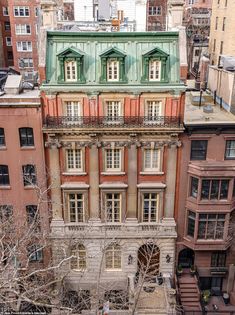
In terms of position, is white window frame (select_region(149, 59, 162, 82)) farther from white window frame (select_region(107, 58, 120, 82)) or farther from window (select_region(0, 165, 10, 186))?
window (select_region(0, 165, 10, 186))

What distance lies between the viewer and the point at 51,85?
2880 cm

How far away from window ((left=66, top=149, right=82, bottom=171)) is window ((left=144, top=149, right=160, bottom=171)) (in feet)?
18.8

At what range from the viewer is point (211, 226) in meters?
33.4

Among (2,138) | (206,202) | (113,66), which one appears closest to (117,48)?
(113,66)

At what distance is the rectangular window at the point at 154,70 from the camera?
1143 inches

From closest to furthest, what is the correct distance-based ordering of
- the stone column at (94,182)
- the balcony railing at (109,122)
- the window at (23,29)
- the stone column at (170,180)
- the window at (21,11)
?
the balcony railing at (109,122)
the stone column at (94,182)
the stone column at (170,180)
the window at (21,11)
the window at (23,29)

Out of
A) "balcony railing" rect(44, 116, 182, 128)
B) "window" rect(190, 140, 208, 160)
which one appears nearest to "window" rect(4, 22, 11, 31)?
"balcony railing" rect(44, 116, 182, 128)

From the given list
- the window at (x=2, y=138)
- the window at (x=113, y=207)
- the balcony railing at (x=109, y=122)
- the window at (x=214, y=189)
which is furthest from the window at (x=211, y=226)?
the window at (x=2, y=138)

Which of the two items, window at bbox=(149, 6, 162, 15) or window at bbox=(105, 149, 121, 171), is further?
window at bbox=(149, 6, 162, 15)

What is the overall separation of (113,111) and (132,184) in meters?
6.64

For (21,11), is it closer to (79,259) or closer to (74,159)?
(74,159)

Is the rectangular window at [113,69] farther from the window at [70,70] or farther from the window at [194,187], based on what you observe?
the window at [194,187]

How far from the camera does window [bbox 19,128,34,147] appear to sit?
1201 inches

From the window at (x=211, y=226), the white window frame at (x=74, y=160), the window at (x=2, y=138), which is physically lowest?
the window at (x=211, y=226)
